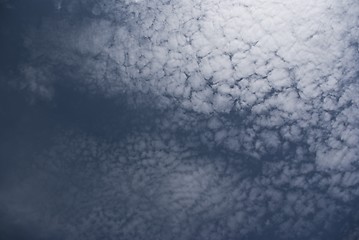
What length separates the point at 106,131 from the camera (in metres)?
3.09

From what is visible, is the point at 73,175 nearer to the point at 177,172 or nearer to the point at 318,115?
the point at 177,172

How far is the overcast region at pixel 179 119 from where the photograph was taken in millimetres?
2951

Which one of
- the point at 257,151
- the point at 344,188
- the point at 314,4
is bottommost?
the point at 344,188

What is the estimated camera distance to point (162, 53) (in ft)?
9.94

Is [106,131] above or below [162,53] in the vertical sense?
below

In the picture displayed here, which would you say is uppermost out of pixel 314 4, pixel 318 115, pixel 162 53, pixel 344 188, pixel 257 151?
pixel 314 4

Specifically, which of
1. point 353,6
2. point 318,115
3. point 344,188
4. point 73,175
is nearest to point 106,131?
point 73,175

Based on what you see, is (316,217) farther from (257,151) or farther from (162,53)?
(162,53)

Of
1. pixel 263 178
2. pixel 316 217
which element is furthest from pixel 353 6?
pixel 316 217

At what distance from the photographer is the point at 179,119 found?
3.04 m

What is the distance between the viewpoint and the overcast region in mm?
2951

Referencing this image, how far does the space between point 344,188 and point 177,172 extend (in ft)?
5.72

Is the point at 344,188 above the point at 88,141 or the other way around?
the other way around

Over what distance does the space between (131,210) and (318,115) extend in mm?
2226
